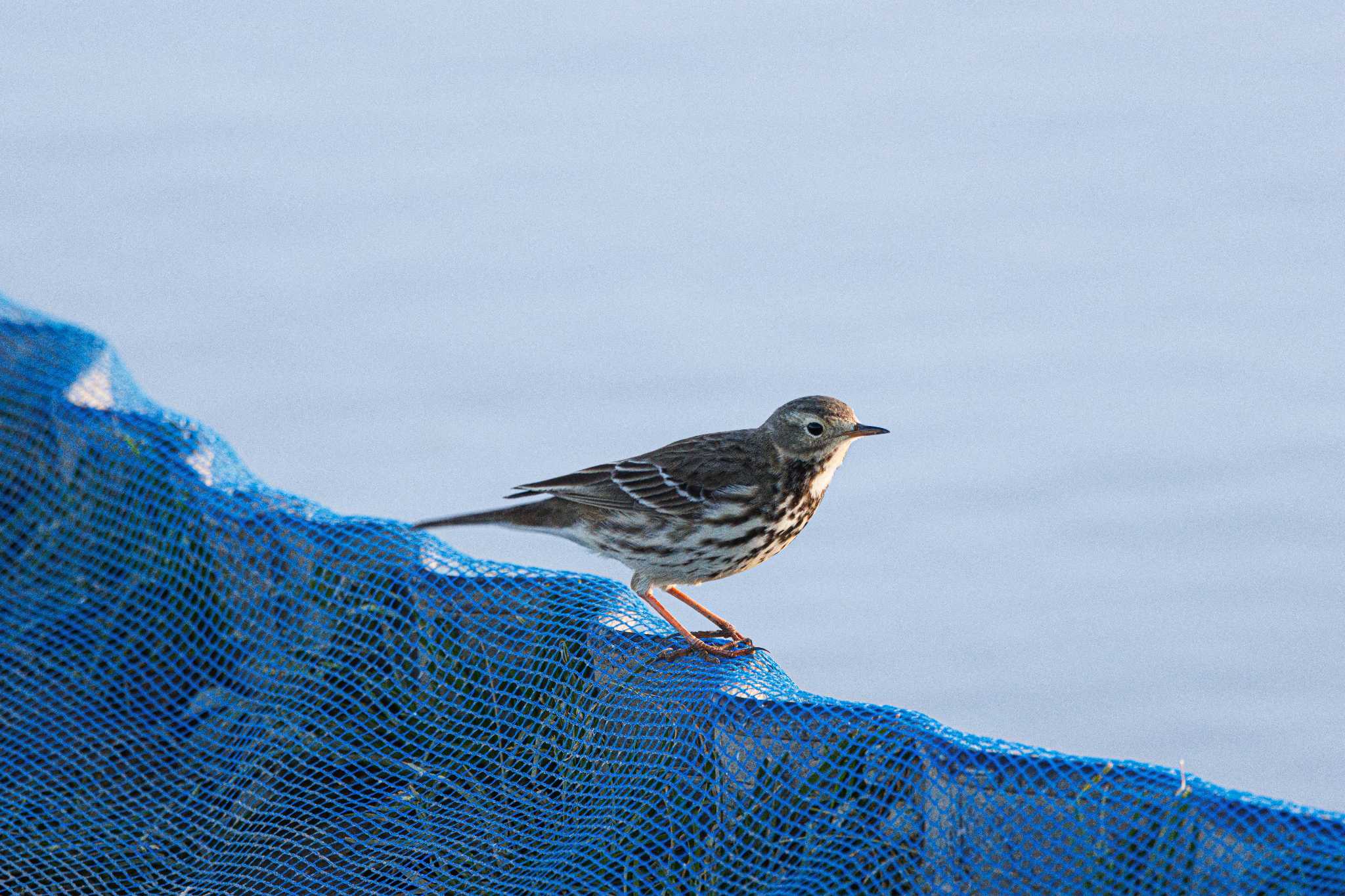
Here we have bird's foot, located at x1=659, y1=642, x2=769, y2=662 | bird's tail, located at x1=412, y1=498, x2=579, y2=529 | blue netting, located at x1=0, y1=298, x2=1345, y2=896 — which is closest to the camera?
blue netting, located at x1=0, y1=298, x2=1345, y2=896

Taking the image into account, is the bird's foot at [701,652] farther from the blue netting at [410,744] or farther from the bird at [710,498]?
the bird at [710,498]

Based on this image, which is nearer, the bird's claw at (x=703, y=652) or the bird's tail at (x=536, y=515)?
the bird's claw at (x=703, y=652)

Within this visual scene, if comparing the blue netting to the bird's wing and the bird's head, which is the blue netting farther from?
the bird's head

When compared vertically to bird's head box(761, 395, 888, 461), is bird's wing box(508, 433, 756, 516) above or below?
below

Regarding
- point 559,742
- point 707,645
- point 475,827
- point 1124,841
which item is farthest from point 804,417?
point 1124,841

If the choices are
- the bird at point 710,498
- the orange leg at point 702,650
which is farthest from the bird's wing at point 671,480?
the orange leg at point 702,650

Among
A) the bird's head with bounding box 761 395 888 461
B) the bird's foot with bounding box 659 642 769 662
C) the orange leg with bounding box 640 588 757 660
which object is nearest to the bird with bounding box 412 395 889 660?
the bird's head with bounding box 761 395 888 461

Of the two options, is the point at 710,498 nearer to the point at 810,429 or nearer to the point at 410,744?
the point at 810,429
